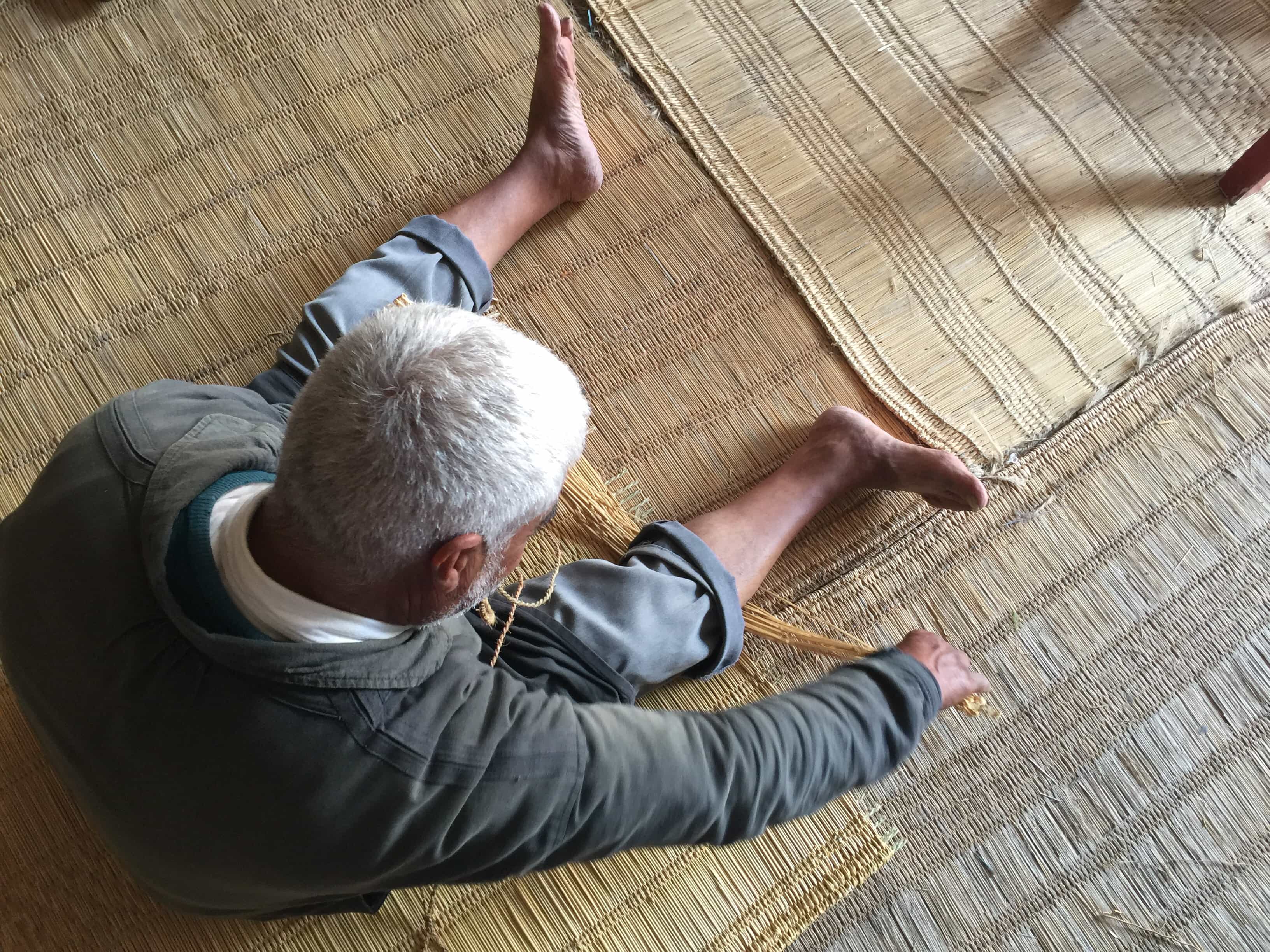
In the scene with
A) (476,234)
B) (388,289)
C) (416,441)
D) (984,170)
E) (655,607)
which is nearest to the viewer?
(416,441)

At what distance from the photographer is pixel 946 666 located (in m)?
1.04

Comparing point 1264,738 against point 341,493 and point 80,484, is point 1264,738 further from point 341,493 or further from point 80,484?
point 80,484

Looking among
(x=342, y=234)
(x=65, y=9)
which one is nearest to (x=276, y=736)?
(x=342, y=234)

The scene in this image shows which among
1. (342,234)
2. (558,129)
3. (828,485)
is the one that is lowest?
(828,485)

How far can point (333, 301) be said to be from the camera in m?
1.03

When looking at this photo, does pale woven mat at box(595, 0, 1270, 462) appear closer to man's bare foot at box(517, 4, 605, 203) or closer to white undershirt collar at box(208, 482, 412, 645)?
man's bare foot at box(517, 4, 605, 203)

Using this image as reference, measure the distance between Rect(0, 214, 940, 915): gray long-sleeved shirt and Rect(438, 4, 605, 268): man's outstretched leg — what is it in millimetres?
521

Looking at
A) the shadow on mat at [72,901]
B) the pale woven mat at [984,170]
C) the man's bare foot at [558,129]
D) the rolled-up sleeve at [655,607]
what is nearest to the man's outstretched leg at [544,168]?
the man's bare foot at [558,129]

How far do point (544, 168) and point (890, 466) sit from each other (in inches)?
24.5

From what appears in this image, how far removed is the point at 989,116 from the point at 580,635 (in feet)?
3.31

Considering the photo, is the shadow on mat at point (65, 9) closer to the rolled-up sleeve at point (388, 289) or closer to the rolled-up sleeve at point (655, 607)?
the rolled-up sleeve at point (388, 289)

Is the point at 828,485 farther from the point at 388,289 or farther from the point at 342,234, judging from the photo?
the point at 342,234

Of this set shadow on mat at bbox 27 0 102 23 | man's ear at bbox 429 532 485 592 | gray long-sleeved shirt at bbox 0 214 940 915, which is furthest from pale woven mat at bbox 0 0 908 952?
man's ear at bbox 429 532 485 592

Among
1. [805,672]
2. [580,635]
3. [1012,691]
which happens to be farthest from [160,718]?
[1012,691]
